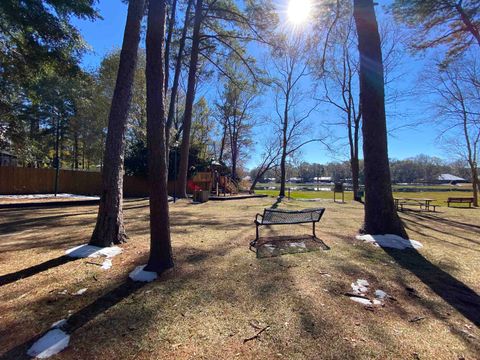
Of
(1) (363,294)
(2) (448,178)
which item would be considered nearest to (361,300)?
(1) (363,294)

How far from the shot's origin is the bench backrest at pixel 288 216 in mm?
5377

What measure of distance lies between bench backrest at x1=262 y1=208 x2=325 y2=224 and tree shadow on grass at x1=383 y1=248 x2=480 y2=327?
149 centimetres

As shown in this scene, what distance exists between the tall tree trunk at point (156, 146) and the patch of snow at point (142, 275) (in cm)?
8

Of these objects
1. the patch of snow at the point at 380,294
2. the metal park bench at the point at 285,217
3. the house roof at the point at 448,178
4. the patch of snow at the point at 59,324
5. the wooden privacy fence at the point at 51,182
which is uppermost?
the house roof at the point at 448,178

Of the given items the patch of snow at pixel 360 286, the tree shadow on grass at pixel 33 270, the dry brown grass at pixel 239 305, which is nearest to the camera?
the dry brown grass at pixel 239 305

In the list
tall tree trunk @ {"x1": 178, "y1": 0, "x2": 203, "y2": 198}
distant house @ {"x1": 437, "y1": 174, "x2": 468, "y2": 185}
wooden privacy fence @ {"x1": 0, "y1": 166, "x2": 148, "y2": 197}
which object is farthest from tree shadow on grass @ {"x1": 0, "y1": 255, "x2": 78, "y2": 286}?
distant house @ {"x1": 437, "y1": 174, "x2": 468, "y2": 185}

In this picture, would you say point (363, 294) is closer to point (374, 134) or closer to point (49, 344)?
point (49, 344)

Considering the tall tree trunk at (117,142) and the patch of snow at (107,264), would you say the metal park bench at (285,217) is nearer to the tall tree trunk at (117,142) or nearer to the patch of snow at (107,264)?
the patch of snow at (107,264)

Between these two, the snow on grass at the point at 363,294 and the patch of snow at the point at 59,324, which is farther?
the snow on grass at the point at 363,294

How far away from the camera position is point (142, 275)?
3588 millimetres

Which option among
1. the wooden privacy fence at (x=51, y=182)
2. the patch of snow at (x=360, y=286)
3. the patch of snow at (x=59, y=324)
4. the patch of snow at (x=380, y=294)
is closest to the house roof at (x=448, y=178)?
the wooden privacy fence at (x=51, y=182)

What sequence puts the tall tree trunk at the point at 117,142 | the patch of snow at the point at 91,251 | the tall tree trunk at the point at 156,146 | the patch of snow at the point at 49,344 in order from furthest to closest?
the tall tree trunk at the point at 117,142
the patch of snow at the point at 91,251
the tall tree trunk at the point at 156,146
the patch of snow at the point at 49,344

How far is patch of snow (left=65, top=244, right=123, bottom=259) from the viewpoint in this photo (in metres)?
4.28

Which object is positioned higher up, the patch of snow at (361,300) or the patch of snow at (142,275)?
the patch of snow at (142,275)
